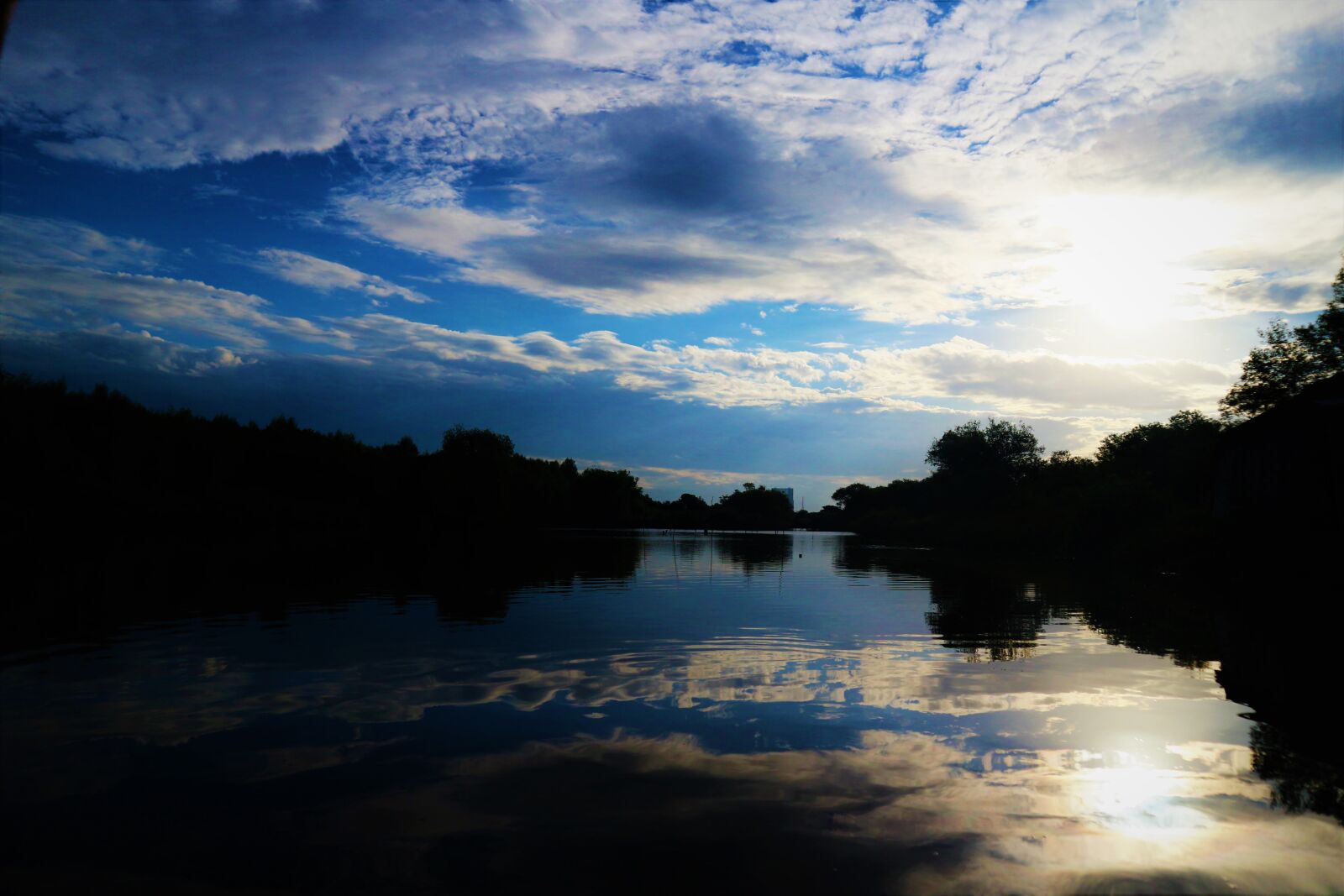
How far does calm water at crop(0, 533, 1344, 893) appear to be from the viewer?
21.5 feet

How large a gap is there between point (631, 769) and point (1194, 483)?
223 feet

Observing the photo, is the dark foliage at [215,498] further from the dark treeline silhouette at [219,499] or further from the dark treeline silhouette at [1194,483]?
the dark treeline silhouette at [1194,483]

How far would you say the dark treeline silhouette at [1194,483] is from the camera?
108ft

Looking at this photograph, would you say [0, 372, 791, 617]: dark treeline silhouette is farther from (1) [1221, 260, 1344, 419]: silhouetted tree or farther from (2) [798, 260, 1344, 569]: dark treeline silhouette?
(1) [1221, 260, 1344, 419]: silhouetted tree

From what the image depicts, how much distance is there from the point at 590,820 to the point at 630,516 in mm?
174107

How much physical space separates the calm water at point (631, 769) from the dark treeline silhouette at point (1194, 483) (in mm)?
22121

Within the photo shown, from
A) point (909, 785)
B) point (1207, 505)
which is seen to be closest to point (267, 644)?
point (909, 785)

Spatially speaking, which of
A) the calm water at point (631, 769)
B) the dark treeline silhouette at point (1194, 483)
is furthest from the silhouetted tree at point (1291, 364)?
the calm water at point (631, 769)

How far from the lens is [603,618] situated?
23.0m

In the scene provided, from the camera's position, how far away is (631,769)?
9.11 metres

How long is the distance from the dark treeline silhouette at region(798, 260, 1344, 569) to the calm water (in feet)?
72.6

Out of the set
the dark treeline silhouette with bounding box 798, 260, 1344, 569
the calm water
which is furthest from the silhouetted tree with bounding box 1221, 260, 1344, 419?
the calm water

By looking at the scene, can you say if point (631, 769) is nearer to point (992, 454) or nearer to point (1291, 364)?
point (1291, 364)

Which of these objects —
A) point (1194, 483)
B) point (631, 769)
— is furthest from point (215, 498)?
point (1194, 483)
